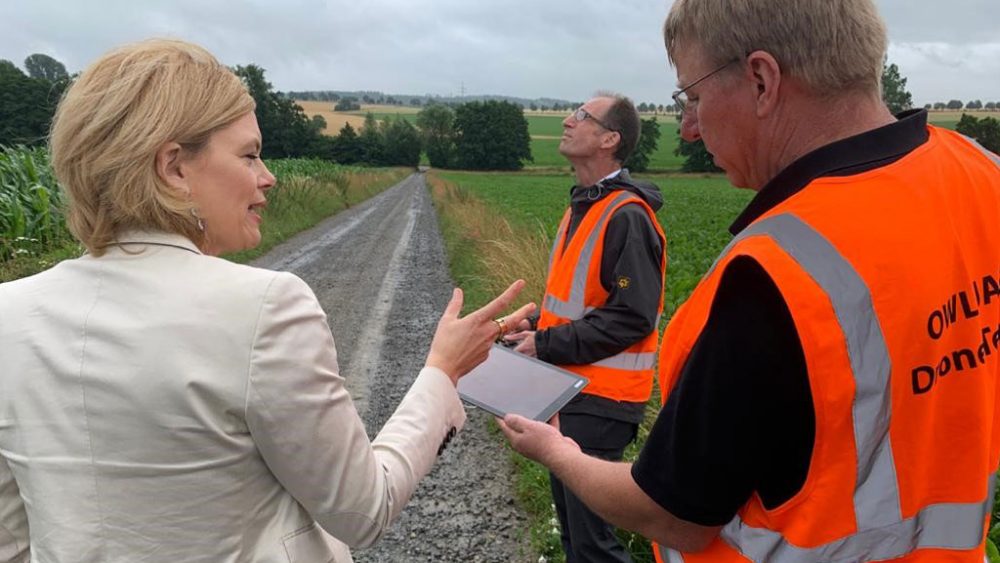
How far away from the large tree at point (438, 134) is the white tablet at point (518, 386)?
90.1 metres

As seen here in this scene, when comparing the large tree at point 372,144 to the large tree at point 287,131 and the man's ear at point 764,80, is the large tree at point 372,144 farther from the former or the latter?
the man's ear at point 764,80

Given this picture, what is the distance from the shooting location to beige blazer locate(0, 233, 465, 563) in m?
1.13

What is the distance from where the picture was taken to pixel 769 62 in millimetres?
1224

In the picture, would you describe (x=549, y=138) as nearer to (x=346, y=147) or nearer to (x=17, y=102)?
(x=346, y=147)

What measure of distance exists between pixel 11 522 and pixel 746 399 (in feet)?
4.77

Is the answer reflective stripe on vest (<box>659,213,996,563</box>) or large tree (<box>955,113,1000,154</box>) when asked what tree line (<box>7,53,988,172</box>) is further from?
reflective stripe on vest (<box>659,213,996,563</box>)

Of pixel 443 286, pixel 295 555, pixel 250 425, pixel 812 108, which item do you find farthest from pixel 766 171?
pixel 443 286

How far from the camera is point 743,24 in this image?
48.4 inches

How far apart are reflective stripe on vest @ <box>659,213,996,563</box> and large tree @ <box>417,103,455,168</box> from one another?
91301mm

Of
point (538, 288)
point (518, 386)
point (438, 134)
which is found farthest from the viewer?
point (438, 134)

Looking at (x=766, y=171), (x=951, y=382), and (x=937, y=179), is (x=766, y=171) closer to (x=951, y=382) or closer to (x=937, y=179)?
(x=937, y=179)

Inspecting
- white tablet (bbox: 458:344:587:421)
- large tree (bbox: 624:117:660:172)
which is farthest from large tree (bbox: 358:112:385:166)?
white tablet (bbox: 458:344:587:421)

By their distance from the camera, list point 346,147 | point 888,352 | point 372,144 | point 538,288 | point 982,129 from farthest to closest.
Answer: point 372,144
point 346,147
point 982,129
point 538,288
point 888,352

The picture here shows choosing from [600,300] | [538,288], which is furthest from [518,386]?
[538,288]
